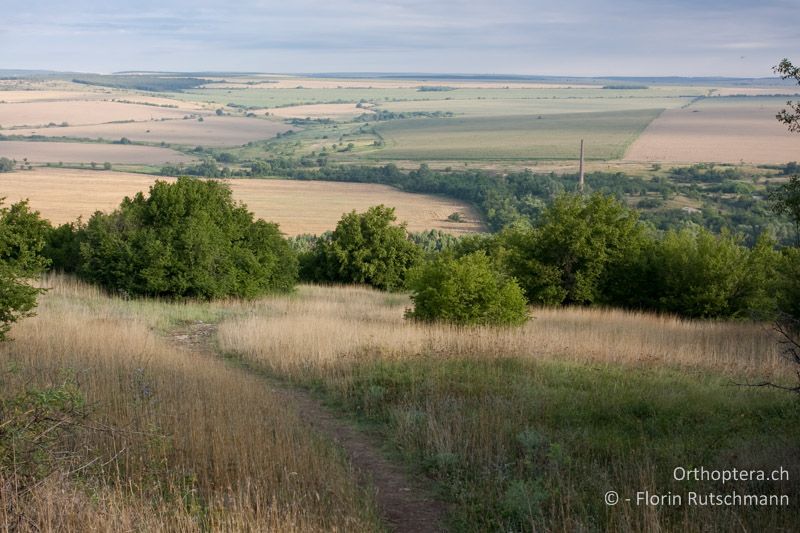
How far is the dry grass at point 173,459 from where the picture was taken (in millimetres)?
5410

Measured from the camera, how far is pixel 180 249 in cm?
2277

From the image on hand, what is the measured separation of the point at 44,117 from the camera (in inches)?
6240

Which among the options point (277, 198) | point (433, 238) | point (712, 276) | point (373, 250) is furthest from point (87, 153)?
point (712, 276)

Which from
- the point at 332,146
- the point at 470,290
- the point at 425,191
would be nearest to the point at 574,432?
the point at 470,290

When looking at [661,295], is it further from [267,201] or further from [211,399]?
[267,201]

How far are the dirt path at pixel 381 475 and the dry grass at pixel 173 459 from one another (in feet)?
0.86

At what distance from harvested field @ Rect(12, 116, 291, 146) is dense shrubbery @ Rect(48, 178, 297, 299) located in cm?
11066

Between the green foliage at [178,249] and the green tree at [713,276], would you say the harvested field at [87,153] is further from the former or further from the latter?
the green tree at [713,276]

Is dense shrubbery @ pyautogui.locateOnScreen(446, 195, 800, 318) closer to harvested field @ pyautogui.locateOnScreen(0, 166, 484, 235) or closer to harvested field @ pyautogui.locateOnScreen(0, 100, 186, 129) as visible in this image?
harvested field @ pyautogui.locateOnScreen(0, 166, 484, 235)

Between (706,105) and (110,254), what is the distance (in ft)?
653

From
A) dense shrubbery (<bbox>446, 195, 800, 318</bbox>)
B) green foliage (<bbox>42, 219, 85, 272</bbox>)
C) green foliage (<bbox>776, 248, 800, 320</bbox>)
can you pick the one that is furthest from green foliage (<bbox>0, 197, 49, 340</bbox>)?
green foliage (<bbox>776, 248, 800, 320</bbox>)

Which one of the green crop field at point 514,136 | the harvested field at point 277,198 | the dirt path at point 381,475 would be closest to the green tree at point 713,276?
the dirt path at point 381,475

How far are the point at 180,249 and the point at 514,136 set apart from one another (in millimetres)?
137070

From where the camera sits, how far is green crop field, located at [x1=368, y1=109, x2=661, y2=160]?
4914 inches
